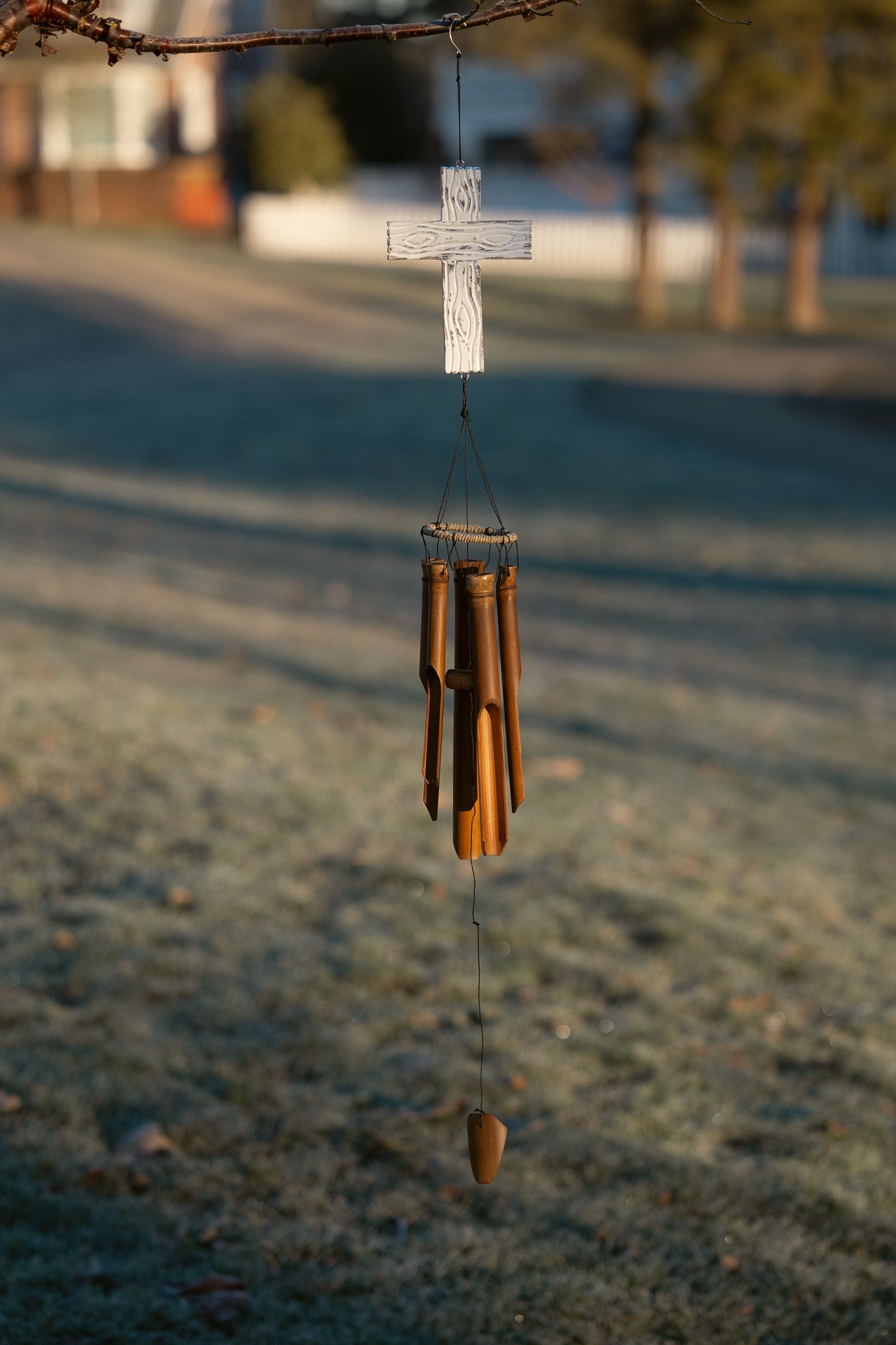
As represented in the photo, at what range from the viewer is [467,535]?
8.12 feet

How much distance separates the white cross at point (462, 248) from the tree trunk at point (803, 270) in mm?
30080

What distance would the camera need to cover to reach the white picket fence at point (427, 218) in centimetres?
3753

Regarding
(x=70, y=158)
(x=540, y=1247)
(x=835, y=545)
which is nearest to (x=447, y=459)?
(x=835, y=545)

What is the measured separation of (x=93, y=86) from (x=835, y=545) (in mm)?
32388

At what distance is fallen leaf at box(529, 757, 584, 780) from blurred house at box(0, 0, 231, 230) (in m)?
35.3

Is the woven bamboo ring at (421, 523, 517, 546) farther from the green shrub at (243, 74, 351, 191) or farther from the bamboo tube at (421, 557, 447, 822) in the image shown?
the green shrub at (243, 74, 351, 191)

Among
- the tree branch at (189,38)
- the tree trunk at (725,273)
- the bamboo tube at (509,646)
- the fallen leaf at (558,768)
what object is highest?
the tree trunk at (725,273)

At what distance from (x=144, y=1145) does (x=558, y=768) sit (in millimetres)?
3823

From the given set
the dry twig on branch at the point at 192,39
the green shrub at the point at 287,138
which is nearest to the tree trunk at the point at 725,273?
the green shrub at the point at 287,138

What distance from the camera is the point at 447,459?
57.6 feet

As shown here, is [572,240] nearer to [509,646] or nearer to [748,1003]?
[748,1003]

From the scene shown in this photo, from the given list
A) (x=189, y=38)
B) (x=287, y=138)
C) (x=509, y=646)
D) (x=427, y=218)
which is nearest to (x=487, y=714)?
(x=509, y=646)

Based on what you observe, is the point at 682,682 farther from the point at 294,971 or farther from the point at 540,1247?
the point at 540,1247

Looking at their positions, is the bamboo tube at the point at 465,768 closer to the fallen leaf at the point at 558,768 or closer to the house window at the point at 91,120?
the fallen leaf at the point at 558,768
